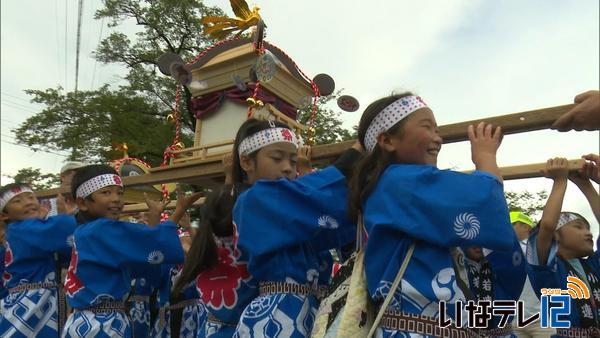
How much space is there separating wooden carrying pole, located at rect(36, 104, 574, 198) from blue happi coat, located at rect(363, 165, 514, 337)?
1.21ft

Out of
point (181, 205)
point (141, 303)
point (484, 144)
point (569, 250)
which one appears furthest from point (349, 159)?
point (141, 303)

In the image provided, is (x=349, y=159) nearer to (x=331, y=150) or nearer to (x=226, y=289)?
Answer: (x=331, y=150)

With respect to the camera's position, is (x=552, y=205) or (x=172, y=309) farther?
(x=172, y=309)

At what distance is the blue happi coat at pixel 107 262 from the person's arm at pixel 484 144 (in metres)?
2.22

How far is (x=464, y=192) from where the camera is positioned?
75.8 inches

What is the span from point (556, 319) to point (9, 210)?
4.33 m

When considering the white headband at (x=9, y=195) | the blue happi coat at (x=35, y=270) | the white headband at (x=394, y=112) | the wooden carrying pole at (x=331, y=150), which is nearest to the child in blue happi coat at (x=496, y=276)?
the wooden carrying pole at (x=331, y=150)

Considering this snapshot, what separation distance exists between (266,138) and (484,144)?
126 cm

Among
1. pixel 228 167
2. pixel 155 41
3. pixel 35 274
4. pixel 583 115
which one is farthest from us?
pixel 155 41

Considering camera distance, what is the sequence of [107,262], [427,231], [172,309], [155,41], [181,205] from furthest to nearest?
[155,41] → [172,309] → [181,205] → [107,262] → [427,231]

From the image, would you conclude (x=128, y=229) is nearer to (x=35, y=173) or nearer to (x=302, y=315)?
(x=302, y=315)

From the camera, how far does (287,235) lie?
2551 mm

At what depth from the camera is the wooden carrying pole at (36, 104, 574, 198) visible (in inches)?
86.0

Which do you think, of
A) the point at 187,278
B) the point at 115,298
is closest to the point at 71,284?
the point at 115,298
